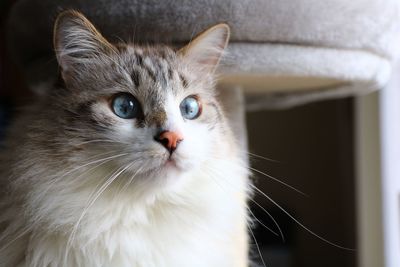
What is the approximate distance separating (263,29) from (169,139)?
0.42 meters

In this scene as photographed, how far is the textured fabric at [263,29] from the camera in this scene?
1.12m

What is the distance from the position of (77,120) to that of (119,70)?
0.14 meters

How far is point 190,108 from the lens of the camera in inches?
40.6

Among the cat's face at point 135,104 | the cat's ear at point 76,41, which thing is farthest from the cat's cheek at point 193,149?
the cat's ear at point 76,41

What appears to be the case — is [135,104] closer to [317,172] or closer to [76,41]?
[76,41]

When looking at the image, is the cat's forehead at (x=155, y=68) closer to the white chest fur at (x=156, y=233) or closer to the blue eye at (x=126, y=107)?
the blue eye at (x=126, y=107)

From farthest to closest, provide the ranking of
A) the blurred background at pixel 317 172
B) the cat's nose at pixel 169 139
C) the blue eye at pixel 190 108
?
1. the blurred background at pixel 317 172
2. the blue eye at pixel 190 108
3. the cat's nose at pixel 169 139

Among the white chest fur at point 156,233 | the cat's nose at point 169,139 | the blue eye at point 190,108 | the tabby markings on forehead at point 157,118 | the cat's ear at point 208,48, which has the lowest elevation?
the white chest fur at point 156,233

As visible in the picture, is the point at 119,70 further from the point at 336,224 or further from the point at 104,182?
the point at 336,224

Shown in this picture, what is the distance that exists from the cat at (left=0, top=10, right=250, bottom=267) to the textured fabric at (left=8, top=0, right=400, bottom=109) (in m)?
0.10

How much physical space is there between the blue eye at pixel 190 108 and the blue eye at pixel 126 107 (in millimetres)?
102

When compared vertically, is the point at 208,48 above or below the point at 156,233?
above

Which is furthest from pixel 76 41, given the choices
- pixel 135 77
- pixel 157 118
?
pixel 157 118

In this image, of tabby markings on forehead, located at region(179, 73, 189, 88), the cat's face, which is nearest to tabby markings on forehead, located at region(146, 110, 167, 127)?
the cat's face
